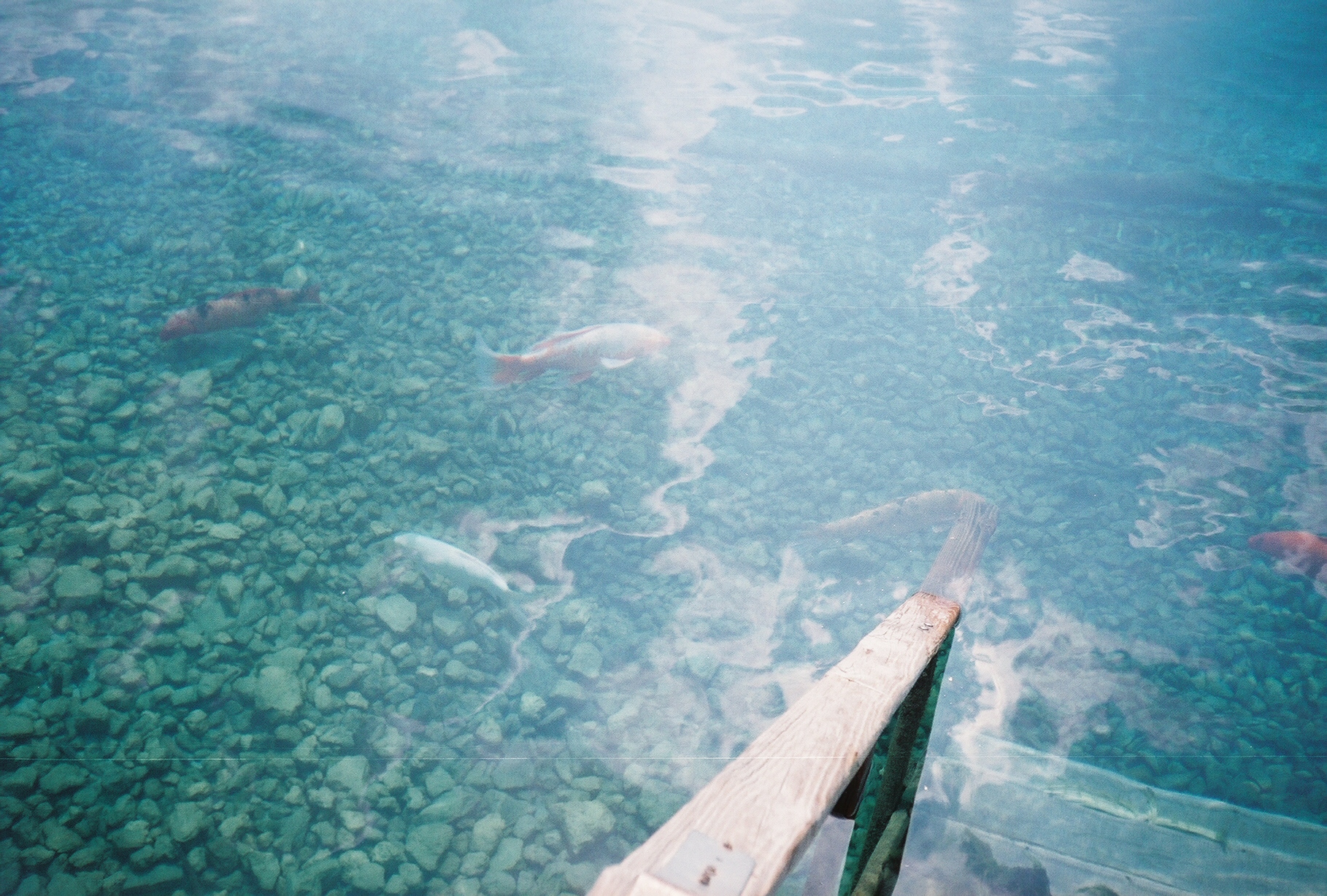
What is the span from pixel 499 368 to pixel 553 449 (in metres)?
0.47

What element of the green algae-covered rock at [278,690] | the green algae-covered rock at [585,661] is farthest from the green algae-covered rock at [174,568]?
the green algae-covered rock at [585,661]

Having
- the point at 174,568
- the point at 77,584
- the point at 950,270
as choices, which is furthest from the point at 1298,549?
the point at 77,584

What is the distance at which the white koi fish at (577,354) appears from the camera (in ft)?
8.30

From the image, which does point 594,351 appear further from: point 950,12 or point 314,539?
point 950,12

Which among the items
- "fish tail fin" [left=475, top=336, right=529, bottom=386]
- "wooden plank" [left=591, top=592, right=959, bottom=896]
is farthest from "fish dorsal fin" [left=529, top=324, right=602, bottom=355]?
"wooden plank" [left=591, top=592, right=959, bottom=896]

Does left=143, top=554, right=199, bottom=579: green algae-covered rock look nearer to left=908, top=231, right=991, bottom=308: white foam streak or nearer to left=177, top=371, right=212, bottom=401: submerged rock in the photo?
left=177, top=371, right=212, bottom=401: submerged rock

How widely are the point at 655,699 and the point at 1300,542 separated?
247 cm

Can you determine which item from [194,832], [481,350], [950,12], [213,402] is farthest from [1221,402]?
[950,12]

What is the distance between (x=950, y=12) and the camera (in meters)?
5.89

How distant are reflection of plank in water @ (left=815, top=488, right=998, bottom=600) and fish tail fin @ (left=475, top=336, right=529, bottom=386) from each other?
4.42 feet

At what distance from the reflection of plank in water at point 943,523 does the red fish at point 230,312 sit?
2396 mm

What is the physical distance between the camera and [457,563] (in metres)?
1.90

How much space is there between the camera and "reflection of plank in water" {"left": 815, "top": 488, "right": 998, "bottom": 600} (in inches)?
83.0

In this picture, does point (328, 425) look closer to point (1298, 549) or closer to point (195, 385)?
point (195, 385)
